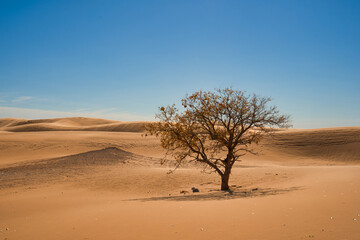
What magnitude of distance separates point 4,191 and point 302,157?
3226cm

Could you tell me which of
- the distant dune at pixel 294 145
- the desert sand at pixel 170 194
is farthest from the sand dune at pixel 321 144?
the desert sand at pixel 170 194

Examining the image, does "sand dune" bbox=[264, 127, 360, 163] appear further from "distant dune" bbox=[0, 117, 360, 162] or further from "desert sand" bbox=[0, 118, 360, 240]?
"desert sand" bbox=[0, 118, 360, 240]

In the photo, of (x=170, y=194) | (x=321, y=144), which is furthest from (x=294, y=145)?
(x=170, y=194)

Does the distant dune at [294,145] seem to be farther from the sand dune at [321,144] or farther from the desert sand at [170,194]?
the desert sand at [170,194]

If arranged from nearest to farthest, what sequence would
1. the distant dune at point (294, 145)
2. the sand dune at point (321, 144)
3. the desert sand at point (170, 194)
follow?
the desert sand at point (170, 194)
the distant dune at point (294, 145)
the sand dune at point (321, 144)

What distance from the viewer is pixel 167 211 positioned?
24.3 ft

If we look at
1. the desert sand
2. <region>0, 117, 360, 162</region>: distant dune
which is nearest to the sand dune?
<region>0, 117, 360, 162</region>: distant dune

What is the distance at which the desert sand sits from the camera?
5.55 m

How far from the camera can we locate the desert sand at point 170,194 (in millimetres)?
5547

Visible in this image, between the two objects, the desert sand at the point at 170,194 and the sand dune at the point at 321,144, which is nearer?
the desert sand at the point at 170,194

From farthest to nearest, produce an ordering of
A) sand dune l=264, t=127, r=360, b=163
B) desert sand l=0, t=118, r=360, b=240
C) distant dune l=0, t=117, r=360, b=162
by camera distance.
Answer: sand dune l=264, t=127, r=360, b=163 < distant dune l=0, t=117, r=360, b=162 < desert sand l=0, t=118, r=360, b=240

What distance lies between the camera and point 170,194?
14844mm

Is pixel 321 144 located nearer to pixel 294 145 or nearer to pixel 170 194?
pixel 294 145

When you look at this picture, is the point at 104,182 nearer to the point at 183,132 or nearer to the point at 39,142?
the point at 183,132
